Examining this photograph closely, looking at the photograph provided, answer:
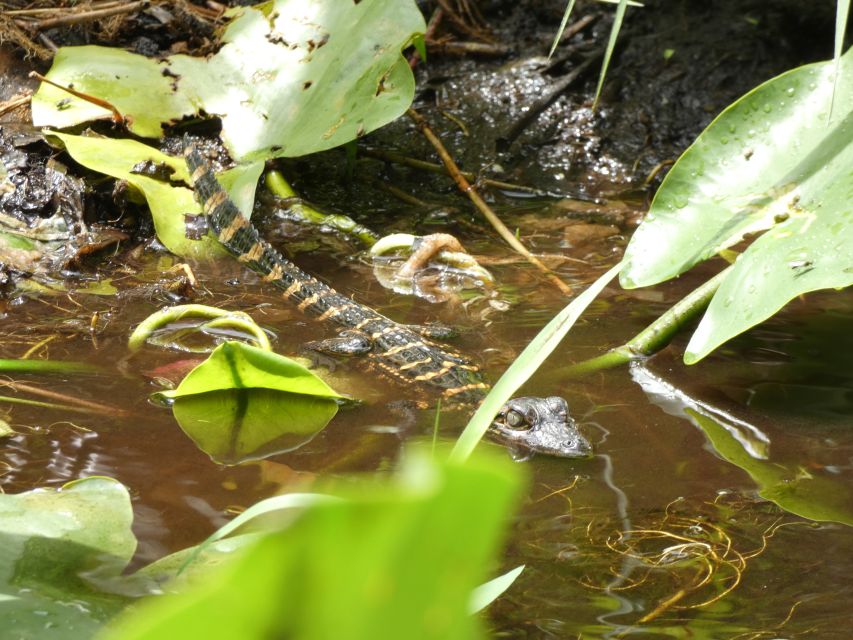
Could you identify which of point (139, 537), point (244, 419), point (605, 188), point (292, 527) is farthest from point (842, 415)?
point (292, 527)

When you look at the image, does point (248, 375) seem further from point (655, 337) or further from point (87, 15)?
point (87, 15)

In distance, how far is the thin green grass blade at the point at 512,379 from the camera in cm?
166

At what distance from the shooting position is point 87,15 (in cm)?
436

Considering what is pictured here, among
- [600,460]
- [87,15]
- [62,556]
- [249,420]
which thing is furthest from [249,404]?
[87,15]

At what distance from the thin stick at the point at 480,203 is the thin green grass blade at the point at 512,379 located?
1.63m

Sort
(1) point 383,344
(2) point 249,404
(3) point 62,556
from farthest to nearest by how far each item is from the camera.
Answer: (1) point 383,344
(2) point 249,404
(3) point 62,556

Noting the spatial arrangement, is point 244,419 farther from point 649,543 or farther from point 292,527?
point 292,527

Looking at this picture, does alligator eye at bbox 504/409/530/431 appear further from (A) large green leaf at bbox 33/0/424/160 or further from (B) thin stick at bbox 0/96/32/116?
(B) thin stick at bbox 0/96/32/116

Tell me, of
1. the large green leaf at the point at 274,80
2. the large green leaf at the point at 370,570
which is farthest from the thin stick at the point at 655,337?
the large green leaf at the point at 370,570

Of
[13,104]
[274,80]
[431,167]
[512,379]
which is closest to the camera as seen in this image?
[512,379]

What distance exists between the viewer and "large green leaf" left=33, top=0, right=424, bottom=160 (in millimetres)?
3832

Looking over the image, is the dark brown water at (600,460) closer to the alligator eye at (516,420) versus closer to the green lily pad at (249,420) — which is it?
the green lily pad at (249,420)

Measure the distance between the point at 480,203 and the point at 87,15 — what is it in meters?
1.98

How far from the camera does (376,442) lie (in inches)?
105
